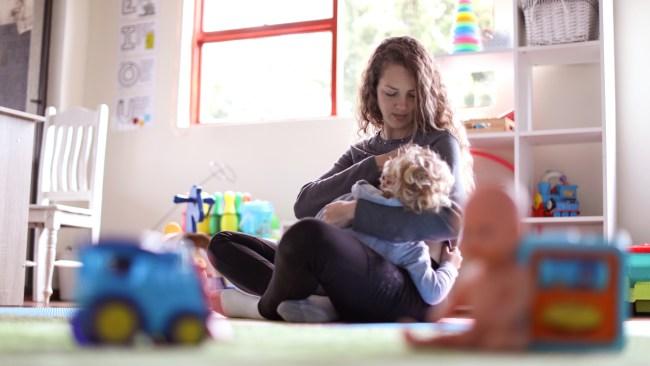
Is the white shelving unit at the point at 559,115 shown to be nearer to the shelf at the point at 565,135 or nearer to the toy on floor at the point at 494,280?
the shelf at the point at 565,135

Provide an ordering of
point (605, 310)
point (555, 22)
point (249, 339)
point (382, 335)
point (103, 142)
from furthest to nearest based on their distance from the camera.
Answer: point (103, 142)
point (555, 22)
point (382, 335)
point (249, 339)
point (605, 310)

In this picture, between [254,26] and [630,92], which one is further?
[254,26]

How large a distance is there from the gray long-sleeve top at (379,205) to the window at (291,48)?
6.37 feet

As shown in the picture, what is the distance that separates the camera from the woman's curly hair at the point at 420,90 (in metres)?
2.12

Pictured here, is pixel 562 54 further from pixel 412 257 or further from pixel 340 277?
pixel 340 277

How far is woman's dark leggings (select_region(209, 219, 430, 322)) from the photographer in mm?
1848

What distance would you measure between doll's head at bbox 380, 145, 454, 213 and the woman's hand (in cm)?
13

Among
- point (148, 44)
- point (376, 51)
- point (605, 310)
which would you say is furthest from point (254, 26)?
point (605, 310)

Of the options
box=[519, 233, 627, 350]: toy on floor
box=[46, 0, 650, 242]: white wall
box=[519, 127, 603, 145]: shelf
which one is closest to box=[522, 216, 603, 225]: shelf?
box=[519, 127, 603, 145]: shelf

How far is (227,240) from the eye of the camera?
228cm

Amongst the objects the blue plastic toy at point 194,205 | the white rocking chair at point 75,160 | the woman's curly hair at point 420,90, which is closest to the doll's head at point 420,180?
the woman's curly hair at point 420,90

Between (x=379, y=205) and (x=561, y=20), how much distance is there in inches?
71.2

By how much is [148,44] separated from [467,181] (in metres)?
2.85

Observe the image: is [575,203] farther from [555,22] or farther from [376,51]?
[376,51]
